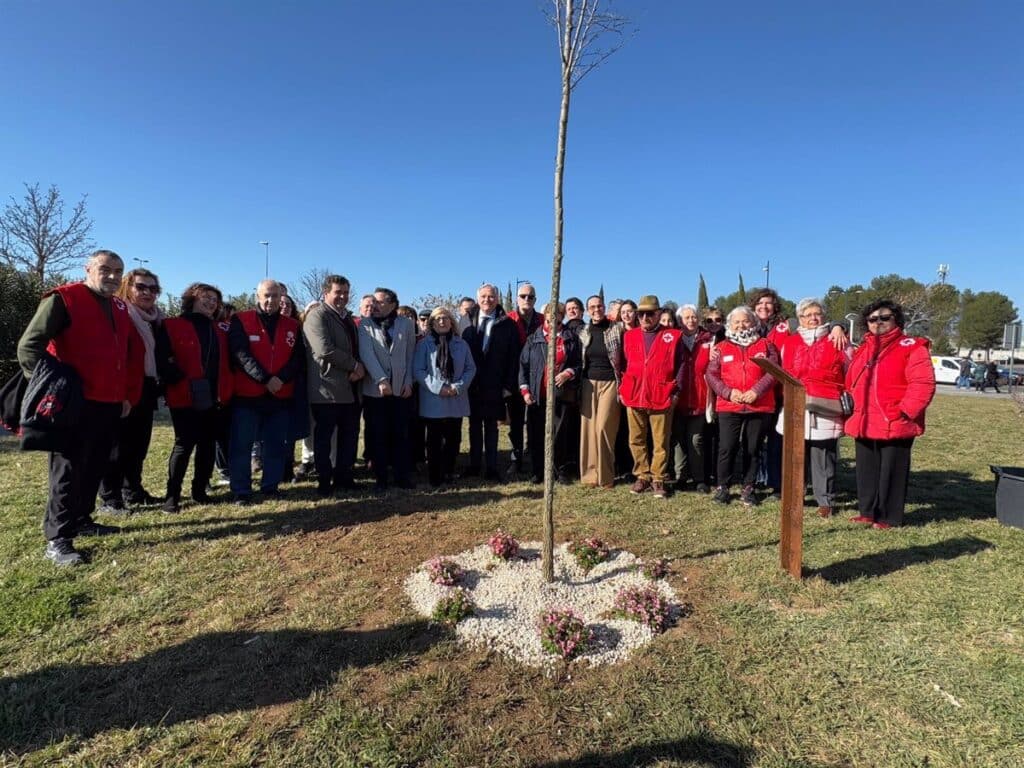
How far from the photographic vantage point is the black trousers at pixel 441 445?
21.0 feet

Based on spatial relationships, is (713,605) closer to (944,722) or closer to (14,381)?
(944,722)

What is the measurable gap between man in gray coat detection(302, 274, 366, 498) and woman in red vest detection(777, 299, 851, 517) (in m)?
4.70

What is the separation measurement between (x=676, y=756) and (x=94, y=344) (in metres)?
4.89

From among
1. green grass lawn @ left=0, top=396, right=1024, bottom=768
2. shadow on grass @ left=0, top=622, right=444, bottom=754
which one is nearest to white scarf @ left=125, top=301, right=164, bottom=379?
green grass lawn @ left=0, top=396, right=1024, bottom=768

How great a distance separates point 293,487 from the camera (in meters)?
6.30

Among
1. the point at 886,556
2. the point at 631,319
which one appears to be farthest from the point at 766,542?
the point at 631,319

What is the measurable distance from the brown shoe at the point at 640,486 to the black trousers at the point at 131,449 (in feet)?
17.1

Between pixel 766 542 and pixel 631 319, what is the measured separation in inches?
111

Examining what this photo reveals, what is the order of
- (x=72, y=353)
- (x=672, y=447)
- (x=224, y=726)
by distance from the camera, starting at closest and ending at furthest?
(x=224, y=726)
(x=72, y=353)
(x=672, y=447)

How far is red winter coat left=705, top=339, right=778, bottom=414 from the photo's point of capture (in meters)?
5.51

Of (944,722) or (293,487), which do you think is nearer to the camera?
(944,722)

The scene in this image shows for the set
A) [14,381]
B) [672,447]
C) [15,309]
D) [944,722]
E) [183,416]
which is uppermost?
[15,309]

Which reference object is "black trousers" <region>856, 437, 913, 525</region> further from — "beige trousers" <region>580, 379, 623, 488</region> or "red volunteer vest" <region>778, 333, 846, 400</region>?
"beige trousers" <region>580, 379, 623, 488</region>

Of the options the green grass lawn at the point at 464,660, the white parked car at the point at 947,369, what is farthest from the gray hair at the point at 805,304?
the white parked car at the point at 947,369
